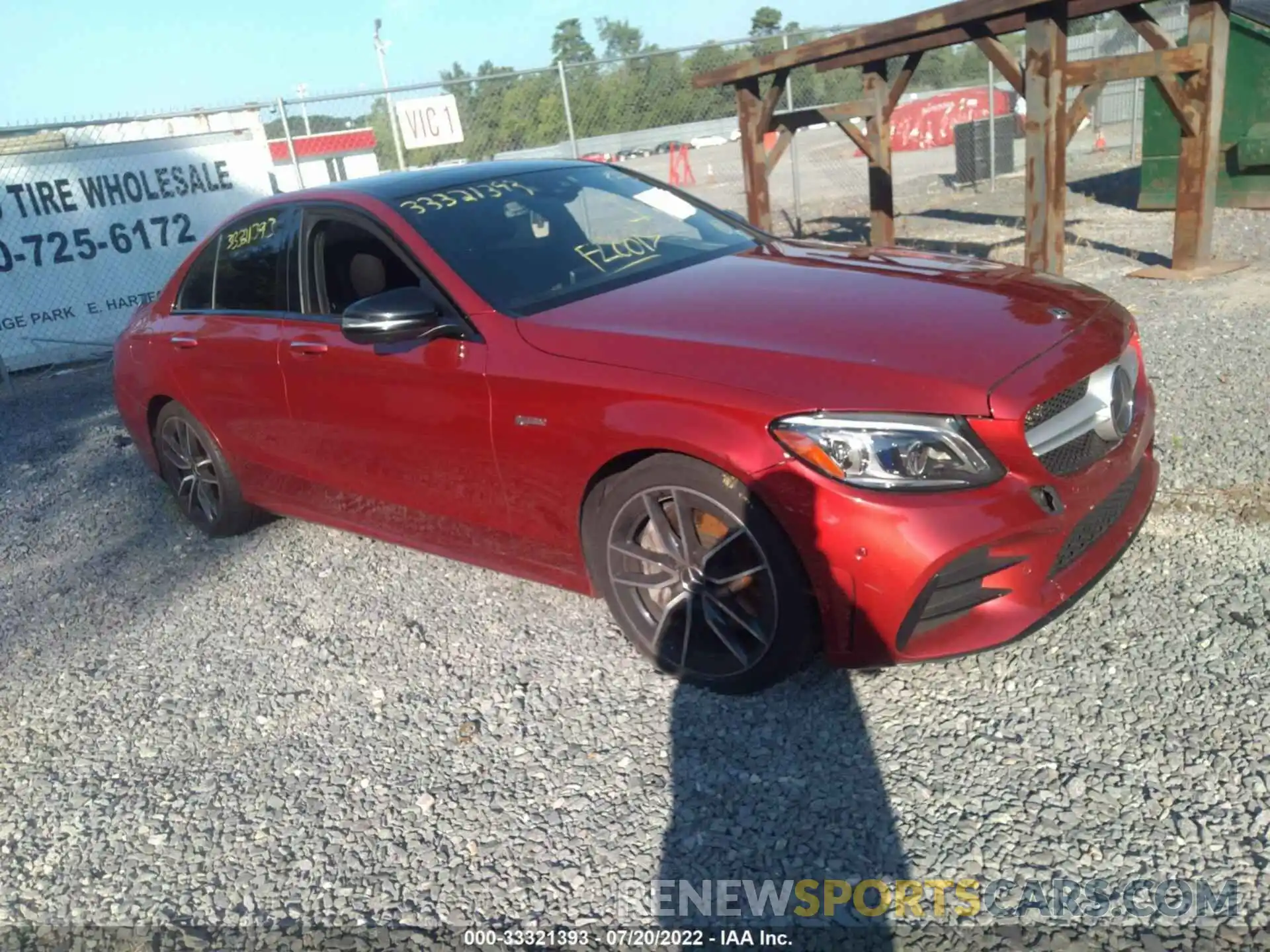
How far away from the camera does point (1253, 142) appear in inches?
447

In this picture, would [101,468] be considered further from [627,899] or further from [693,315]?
[627,899]

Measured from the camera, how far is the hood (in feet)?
9.41

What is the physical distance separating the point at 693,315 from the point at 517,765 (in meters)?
1.50

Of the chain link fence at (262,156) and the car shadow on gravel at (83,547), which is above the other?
the chain link fence at (262,156)

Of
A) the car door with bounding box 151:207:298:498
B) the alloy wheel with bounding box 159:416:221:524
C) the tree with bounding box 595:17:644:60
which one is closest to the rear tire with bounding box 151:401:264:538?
the alloy wheel with bounding box 159:416:221:524

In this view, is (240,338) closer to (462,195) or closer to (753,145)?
(462,195)

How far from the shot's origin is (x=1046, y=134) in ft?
25.2

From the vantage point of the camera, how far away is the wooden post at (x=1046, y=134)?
Answer: 7.48 meters

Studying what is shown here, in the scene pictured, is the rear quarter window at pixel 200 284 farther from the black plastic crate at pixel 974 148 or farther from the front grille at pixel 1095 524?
the black plastic crate at pixel 974 148

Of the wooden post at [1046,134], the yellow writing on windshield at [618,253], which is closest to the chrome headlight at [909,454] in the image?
the yellow writing on windshield at [618,253]

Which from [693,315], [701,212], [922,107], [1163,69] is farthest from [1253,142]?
[922,107]

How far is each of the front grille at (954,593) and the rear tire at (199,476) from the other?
3.48m

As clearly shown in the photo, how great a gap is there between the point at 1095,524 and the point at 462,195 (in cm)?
270

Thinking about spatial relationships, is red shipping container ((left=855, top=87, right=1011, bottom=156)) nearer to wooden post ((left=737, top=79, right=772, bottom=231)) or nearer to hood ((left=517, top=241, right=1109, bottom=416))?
wooden post ((left=737, top=79, right=772, bottom=231))
